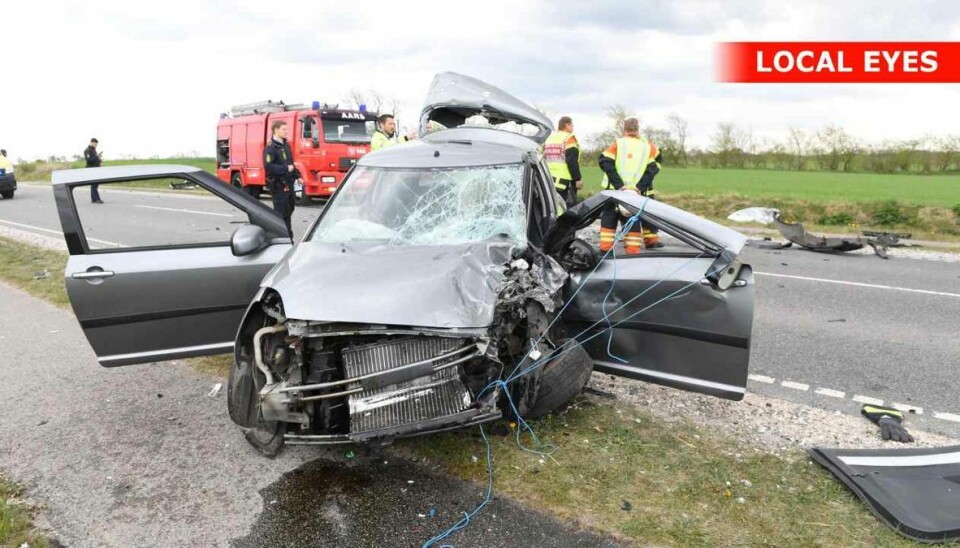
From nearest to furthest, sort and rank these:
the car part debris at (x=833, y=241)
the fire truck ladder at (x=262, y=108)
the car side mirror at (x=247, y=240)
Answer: the car side mirror at (x=247, y=240)
the car part debris at (x=833, y=241)
the fire truck ladder at (x=262, y=108)

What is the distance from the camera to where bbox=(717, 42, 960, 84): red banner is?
13578 millimetres

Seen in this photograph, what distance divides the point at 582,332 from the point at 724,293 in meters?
0.82

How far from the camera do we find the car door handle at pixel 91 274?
12.1 feet

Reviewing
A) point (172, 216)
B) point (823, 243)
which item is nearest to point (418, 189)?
point (823, 243)

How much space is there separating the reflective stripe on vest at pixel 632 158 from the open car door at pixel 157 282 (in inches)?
198

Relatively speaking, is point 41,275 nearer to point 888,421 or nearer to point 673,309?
point 673,309

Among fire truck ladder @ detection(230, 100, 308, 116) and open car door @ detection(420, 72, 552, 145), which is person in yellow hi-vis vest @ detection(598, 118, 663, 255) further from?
fire truck ladder @ detection(230, 100, 308, 116)

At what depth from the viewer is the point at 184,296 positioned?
152 inches

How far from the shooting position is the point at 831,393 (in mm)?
4168

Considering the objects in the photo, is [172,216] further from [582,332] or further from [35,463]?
[582,332]

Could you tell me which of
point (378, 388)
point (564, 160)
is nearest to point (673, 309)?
point (378, 388)

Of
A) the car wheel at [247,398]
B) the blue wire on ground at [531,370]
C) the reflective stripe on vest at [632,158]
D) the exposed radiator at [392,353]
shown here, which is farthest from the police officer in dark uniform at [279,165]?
the exposed radiator at [392,353]

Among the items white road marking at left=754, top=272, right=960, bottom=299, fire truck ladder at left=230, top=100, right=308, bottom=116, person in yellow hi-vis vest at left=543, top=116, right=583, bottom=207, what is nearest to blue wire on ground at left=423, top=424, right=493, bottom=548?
white road marking at left=754, top=272, right=960, bottom=299

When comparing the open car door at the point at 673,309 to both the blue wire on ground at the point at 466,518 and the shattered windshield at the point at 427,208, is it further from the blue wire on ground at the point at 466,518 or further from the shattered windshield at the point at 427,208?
the blue wire on ground at the point at 466,518
